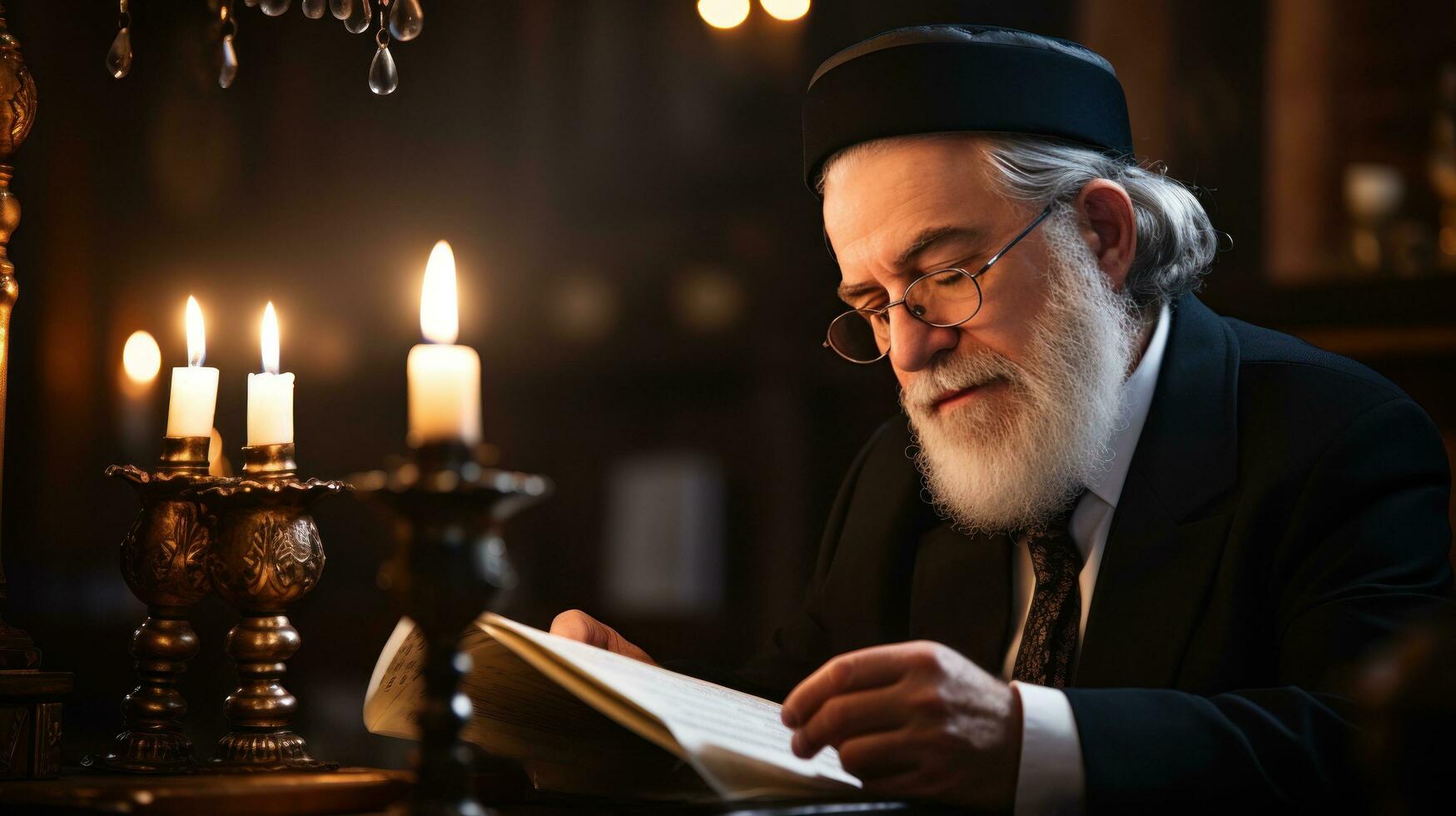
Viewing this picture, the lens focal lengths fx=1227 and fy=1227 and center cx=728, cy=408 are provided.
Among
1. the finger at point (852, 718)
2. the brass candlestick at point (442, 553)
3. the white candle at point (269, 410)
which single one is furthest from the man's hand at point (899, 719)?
the white candle at point (269, 410)

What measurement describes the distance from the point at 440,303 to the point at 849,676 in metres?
0.44

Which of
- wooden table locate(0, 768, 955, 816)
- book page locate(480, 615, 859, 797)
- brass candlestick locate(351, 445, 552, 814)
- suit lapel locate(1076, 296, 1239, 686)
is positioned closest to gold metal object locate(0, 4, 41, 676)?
wooden table locate(0, 768, 955, 816)

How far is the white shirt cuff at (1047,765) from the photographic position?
1043 mm

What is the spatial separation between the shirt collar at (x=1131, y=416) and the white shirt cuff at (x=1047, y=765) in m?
0.72

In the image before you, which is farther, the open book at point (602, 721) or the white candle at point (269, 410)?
the white candle at point (269, 410)

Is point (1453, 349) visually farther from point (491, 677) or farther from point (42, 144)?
point (42, 144)

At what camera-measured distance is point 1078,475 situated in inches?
68.4

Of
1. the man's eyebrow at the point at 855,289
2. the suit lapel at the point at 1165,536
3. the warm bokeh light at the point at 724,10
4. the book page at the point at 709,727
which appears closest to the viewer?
the book page at the point at 709,727

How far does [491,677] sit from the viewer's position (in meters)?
1.09

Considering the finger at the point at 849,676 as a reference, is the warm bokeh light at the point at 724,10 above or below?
above

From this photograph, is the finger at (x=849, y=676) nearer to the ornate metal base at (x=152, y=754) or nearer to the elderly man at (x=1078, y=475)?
the elderly man at (x=1078, y=475)

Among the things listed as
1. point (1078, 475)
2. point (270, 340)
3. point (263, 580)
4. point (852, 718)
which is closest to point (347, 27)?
point (270, 340)

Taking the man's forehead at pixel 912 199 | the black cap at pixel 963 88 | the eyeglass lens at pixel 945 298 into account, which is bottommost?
the eyeglass lens at pixel 945 298

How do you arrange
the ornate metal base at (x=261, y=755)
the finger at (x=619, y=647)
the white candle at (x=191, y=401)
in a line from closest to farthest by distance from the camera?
the ornate metal base at (x=261, y=755) → the white candle at (x=191, y=401) → the finger at (x=619, y=647)
